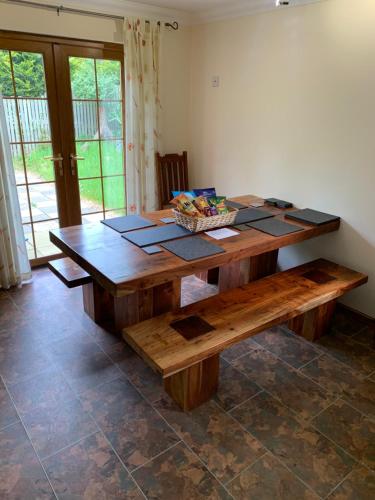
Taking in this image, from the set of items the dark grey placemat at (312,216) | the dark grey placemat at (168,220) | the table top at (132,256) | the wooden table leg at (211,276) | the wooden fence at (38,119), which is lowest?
the wooden table leg at (211,276)

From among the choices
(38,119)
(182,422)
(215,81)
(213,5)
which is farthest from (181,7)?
(182,422)

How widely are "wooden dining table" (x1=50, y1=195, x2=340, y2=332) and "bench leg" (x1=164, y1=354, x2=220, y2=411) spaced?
473mm

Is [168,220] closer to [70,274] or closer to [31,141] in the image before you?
[70,274]

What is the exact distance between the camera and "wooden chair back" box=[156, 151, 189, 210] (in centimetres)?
383

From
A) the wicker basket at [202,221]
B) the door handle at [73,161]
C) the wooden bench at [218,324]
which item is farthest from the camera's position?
the door handle at [73,161]

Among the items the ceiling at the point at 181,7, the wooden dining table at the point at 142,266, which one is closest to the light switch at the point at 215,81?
the ceiling at the point at 181,7

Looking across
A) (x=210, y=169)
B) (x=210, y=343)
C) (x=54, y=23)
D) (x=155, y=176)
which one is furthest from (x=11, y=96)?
(x=210, y=343)

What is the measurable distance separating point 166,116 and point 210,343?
2.70m

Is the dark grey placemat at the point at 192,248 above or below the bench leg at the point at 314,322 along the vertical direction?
above

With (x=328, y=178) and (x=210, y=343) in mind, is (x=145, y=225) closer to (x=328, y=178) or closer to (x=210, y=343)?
(x=210, y=343)

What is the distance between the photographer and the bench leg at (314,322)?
8.27ft

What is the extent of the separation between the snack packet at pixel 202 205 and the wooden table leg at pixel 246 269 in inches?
26.8

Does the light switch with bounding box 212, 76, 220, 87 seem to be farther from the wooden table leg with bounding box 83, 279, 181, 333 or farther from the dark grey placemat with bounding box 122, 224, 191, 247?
the wooden table leg with bounding box 83, 279, 181, 333

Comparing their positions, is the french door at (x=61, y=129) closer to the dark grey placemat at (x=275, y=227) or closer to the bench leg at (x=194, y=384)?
the dark grey placemat at (x=275, y=227)
